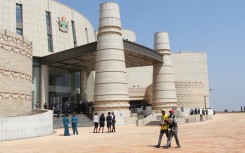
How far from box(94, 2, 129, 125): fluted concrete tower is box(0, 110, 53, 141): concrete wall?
11.4 m

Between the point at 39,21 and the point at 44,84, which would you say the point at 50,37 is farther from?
the point at 44,84

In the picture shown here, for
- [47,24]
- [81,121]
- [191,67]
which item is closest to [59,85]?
[47,24]

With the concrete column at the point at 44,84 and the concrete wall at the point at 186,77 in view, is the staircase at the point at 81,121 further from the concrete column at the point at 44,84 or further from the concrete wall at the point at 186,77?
the concrete wall at the point at 186,77

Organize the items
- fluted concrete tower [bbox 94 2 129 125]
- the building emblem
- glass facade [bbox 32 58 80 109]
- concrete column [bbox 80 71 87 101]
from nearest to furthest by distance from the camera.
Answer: fluted concrete tower [bbox 94 2 129 125] → glass facade [bbox 32 58 80 109] → the building emblem → concrete column [bbox 80 71 87 101]

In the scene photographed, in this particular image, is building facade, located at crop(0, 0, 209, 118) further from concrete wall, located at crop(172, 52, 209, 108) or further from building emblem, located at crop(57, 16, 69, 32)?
concrete wall, located at crop(172, 52, 209, 108)

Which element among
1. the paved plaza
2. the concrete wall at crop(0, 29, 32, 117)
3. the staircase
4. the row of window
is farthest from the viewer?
the row of window

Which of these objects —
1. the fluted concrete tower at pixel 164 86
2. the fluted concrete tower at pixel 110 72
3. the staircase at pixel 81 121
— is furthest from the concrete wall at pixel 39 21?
the fluted concrete tower at pixel 164 86

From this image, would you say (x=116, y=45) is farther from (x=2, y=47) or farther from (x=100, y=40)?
(x=2, y=47)

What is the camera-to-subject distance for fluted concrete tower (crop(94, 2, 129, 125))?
105 ft

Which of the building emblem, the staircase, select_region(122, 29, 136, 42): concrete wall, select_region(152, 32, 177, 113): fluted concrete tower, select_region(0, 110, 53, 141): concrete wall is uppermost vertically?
select_region(122, 29, 136, 42): concrete wall

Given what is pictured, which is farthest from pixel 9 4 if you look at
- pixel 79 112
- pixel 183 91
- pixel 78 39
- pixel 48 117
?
pixel 183 91

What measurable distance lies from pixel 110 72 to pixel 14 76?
11430mm

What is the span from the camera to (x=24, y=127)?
18.6m

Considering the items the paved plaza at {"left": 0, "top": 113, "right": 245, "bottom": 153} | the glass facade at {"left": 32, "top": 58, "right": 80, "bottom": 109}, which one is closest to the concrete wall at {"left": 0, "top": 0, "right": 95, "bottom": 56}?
the glass facade at {"left": 32, "top": 58, "right": 80, "bottom": 109}
